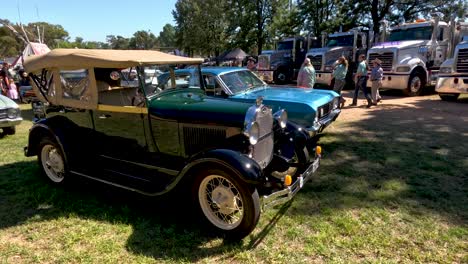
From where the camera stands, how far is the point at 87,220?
3.73 meters

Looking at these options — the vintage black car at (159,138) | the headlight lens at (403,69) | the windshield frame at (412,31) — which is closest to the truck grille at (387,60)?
the headlight lens at (403,69)

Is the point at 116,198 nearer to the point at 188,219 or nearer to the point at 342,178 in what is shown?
the point at 188,219

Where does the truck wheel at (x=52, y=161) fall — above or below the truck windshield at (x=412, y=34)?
below

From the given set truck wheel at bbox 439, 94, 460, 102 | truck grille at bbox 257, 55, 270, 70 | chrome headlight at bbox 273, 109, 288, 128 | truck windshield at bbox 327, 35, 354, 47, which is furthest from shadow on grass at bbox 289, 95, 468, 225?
truck grille at bbox 257, 55, 270, 70

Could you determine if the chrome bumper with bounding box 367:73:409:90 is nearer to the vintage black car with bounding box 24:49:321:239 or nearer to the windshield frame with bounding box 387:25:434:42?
the windshield frame with bounding box 387:25:434:42

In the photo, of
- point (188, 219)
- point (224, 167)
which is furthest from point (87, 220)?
point (224, 167)

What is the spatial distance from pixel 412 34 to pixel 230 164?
1403cm

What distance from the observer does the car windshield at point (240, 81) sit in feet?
23.0

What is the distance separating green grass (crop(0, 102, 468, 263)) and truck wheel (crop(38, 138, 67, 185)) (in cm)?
19

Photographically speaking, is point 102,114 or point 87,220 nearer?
point 87,220

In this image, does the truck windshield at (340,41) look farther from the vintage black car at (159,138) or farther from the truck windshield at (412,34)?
the vintage black car at (159,138)

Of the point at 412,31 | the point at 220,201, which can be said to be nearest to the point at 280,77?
the point at 412,31

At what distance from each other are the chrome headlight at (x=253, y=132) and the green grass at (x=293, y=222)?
92cm

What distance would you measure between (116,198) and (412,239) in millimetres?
3527
